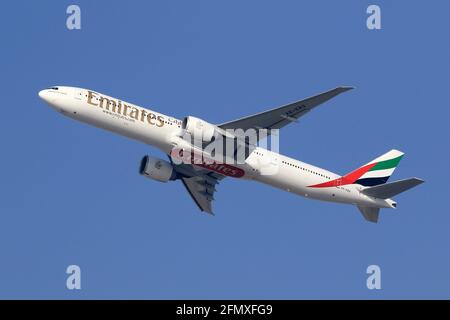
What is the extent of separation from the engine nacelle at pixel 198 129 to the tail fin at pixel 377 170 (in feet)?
34.3

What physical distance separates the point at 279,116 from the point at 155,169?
10068mm

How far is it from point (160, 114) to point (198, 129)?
2.96 m

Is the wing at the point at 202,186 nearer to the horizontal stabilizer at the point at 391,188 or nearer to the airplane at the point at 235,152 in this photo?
the airplane at the point at 235,152

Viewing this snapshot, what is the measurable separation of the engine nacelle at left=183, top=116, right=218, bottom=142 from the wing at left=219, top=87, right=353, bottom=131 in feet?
4.80

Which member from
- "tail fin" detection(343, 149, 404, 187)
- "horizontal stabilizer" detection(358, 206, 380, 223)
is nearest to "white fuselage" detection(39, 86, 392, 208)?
"tail fin" detection(343, 149, 404, 187)

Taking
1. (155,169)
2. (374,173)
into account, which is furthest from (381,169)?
(155,169)

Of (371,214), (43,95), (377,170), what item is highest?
(43,95)

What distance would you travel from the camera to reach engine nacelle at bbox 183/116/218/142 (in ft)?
182

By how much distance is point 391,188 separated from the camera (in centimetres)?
5844

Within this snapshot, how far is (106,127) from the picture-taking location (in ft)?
185

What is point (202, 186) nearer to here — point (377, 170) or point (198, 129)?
point (198, 129)

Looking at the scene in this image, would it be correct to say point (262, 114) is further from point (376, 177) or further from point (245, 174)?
point (376, 177)

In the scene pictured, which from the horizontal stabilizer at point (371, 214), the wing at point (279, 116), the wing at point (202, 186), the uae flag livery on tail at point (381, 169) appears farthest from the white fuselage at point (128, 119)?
the horizontal stabilizer at point (371, 214)

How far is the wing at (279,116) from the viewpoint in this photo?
2126 inches
